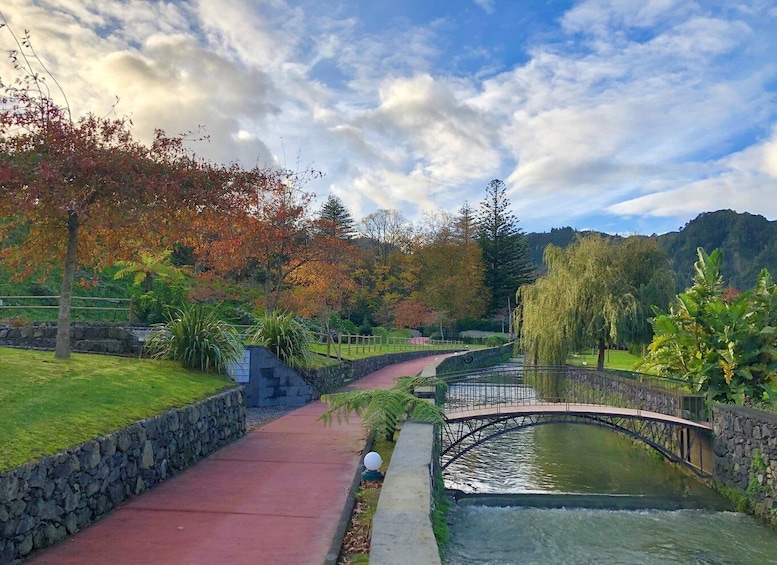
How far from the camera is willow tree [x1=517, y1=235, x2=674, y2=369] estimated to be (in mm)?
21062

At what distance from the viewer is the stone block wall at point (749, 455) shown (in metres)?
10.8

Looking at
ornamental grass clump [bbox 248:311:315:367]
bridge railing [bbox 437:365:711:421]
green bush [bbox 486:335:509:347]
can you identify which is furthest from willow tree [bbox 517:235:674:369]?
green bush [bbox 486:335:509:347]

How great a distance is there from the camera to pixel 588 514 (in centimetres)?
1092

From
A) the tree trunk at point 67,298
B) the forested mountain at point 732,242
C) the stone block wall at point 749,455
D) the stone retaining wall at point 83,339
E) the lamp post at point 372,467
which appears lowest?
the stone block wall at point 749,455

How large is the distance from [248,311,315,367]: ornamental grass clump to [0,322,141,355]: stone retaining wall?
3.37m

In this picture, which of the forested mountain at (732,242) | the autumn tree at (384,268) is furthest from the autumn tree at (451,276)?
the forested mountain at (732,242)

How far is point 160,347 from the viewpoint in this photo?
11102 millimetres

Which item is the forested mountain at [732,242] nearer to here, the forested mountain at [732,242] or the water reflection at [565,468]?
the forested mountain at [732,242]

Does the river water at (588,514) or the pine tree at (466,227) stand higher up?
the pine tree at (466,227)

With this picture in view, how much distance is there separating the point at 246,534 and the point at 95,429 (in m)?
1.99

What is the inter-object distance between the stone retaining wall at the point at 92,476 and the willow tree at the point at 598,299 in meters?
16.3

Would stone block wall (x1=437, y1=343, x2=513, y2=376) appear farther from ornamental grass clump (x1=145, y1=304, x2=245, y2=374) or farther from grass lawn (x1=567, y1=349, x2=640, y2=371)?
ornamental grass clump (x1=145, y1=304, x2=245, y2=374)

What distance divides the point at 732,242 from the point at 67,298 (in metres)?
82.0

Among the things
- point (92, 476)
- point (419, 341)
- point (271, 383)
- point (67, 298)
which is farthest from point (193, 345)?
point (419, 341)
